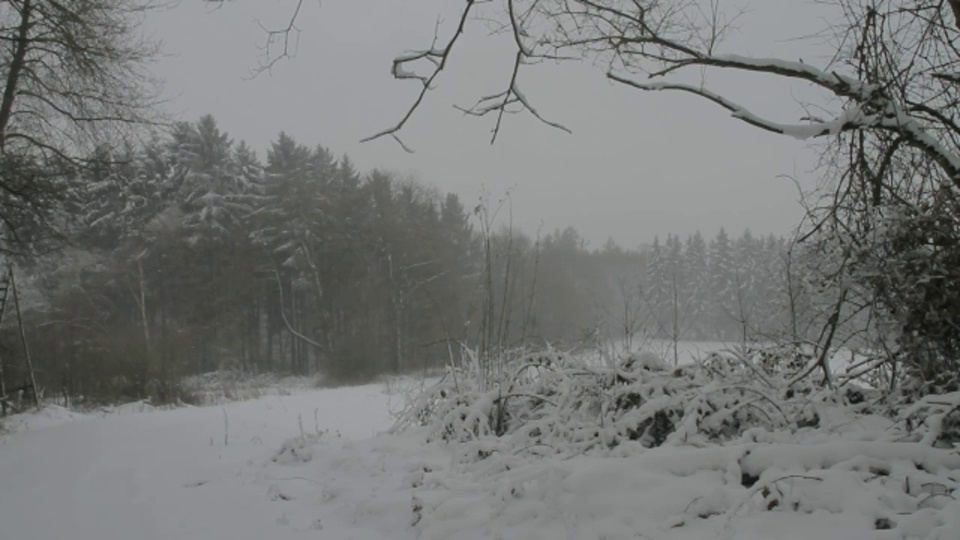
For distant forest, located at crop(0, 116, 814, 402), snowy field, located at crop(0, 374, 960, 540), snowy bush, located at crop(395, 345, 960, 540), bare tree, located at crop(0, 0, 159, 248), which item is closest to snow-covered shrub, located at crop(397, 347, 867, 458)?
snowy bush, located at crop(395, 345, 960, 540)

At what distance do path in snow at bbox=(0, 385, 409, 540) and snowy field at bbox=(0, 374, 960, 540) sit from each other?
2 centimetres

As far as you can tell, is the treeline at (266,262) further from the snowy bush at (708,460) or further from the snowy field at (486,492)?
the snowy bush at (708,460)

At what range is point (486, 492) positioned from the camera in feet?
10.4

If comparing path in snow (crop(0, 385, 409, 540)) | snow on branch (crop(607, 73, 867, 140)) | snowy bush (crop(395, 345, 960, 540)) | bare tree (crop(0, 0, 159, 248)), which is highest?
bare tree (crop(0, 0, 159, 248))

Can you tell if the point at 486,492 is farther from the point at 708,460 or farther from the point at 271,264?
the point at 271,264

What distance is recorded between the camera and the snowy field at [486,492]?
224 centimetres

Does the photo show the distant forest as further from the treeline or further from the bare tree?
the bare tree

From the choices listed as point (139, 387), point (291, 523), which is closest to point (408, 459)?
point (291, 523)

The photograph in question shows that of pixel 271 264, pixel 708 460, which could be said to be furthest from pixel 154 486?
pixel 271 264

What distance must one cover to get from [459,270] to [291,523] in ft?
86.2

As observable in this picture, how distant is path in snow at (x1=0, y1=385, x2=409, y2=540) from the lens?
339 centimetres

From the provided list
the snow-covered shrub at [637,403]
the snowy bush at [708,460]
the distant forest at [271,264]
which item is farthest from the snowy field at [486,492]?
the distant forest at [271,264]

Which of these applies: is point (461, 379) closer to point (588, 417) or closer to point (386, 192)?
point (588, 417)

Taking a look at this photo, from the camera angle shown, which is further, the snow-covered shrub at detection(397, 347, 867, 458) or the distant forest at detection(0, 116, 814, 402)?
the distant forest at detection(0, 116, 814, 402)
